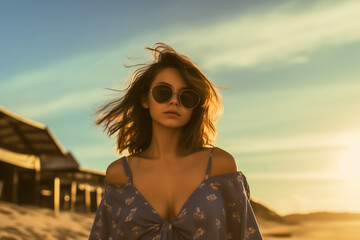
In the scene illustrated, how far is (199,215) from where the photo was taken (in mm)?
3055

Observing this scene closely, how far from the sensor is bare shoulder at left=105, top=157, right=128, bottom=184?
3.50 meters

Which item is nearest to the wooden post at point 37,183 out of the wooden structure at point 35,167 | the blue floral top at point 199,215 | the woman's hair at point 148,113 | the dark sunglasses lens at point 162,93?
the wooden structure at point 35,167

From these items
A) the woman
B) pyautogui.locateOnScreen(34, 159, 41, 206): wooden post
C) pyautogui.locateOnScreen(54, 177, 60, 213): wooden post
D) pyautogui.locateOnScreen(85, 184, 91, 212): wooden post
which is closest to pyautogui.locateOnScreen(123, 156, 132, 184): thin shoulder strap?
the woman

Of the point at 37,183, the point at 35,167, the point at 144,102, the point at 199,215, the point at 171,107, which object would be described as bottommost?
the point at 199,215

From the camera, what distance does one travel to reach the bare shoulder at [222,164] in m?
3.29

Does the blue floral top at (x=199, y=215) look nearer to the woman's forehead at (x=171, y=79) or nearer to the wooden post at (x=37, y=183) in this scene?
the woman's forehead at (x=171, y=79)

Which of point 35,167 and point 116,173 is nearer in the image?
point 116,173

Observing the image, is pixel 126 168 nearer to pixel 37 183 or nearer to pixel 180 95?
pixel 180 95

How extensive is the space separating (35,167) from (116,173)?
1468 cm

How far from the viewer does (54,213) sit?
14.8m

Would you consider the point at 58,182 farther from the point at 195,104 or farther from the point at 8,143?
the point at 195,104

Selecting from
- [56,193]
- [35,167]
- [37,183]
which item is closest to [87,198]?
[56,193]

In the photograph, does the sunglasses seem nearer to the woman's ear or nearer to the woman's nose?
the woman's nose

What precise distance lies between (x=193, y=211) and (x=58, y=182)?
16.4 m
